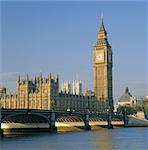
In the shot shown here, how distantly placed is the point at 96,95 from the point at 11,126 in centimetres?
4375

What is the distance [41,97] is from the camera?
76.8 metres

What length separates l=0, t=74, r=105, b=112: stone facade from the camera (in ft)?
248

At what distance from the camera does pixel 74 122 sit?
62875 mm

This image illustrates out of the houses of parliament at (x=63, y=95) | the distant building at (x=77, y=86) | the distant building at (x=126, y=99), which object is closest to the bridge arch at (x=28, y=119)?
the houses of parliament at (x=63, y=95)

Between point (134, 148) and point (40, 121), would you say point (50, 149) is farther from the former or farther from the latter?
point (40, 121)

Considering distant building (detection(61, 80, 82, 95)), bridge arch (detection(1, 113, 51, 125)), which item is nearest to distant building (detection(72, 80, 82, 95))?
distant building (detection(61, 80, 82, 95))

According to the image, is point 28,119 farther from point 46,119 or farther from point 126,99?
point 126,99

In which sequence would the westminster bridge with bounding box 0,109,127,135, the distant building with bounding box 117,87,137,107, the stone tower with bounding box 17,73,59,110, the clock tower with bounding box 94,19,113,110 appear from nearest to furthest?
the westminster bridge with bounding box 0,109,127,135
the stone tower with bounding box 17,73,59,110
the clock tower with bounding box 94,19,113,110
the distant building with bounding box 117,87,137,107

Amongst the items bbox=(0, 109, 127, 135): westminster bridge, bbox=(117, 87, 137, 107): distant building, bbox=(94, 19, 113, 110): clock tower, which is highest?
bbox=(94, 19, 113, 110): clock tower

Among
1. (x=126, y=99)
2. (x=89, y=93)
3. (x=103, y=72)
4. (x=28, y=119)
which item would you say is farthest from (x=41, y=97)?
(x=126, y=99)

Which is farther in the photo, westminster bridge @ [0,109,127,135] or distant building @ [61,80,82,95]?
distant building @ [61,80,82,95]

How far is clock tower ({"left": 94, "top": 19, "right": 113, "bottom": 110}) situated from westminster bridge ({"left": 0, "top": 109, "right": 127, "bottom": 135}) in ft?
69.4

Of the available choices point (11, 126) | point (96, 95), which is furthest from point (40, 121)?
point (96, 95)

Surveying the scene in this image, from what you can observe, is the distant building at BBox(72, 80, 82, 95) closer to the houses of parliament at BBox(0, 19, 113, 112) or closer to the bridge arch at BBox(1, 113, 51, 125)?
the houses of parliament at BBox(0, 19, 113, 112)
